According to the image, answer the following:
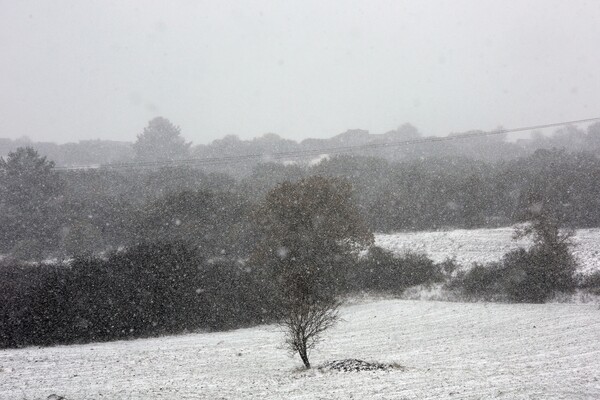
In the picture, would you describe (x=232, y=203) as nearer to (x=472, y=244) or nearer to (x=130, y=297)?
(x=130, y=297)

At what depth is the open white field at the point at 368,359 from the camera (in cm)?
959

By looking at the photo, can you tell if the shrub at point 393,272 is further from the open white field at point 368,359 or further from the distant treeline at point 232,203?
the open white field at point 368,359

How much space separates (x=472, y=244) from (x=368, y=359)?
2064 centimetres

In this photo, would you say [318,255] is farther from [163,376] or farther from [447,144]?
[447,144]

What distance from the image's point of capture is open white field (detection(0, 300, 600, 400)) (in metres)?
9.59

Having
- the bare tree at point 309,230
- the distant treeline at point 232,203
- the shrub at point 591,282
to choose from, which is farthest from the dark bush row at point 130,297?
the shrub at point 591,282

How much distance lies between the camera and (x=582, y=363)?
1113 cm

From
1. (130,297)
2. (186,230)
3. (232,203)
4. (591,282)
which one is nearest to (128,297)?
(130,297)

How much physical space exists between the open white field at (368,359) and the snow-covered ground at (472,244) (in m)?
7.10

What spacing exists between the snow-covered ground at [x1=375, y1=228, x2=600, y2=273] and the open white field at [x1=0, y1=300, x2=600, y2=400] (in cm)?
710

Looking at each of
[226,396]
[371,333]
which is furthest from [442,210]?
[226,396]

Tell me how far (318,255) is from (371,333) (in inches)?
337

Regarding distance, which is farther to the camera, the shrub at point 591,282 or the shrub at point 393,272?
the shrub at point 393,272

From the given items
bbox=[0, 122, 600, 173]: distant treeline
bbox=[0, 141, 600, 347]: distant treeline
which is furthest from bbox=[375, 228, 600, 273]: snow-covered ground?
bbox=[0, 122, 600, 173]: distant treeline
